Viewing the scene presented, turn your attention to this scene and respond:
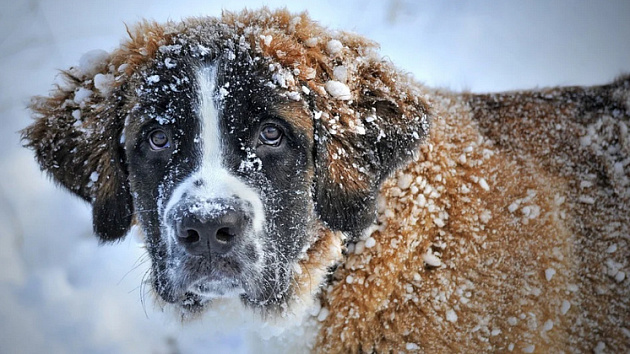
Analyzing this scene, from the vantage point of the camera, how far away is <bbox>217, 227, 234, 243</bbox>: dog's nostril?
1937 mm

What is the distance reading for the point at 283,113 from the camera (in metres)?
2.17

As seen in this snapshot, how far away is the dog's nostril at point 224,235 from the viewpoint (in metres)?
1.94

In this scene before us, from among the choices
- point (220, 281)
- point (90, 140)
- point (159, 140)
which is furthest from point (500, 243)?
point (90, 140)

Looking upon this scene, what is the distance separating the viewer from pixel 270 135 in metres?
2.19

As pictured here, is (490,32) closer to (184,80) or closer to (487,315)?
(487,315)

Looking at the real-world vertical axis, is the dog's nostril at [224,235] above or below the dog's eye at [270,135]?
below

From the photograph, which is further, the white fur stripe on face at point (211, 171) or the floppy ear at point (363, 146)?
the floppy ear at point (363, 146)

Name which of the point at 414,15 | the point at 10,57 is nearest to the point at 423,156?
the point at 414,15

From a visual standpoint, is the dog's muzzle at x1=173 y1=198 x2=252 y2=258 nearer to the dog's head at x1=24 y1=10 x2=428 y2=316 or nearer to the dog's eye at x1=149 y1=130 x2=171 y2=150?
the dog's head at x1=24 y1=10 x2=428 y2=316

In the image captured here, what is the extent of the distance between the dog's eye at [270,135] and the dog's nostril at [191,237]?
0.48 meters

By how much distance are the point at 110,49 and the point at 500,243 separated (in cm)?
315

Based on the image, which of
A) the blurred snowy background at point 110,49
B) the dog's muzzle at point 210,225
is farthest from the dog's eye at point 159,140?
the blurred snowy background at point 110,49

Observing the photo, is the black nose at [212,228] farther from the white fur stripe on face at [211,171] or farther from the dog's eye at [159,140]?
the dog's eye at [159,140]

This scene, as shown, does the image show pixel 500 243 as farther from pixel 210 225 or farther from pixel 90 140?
pixel 90 140
